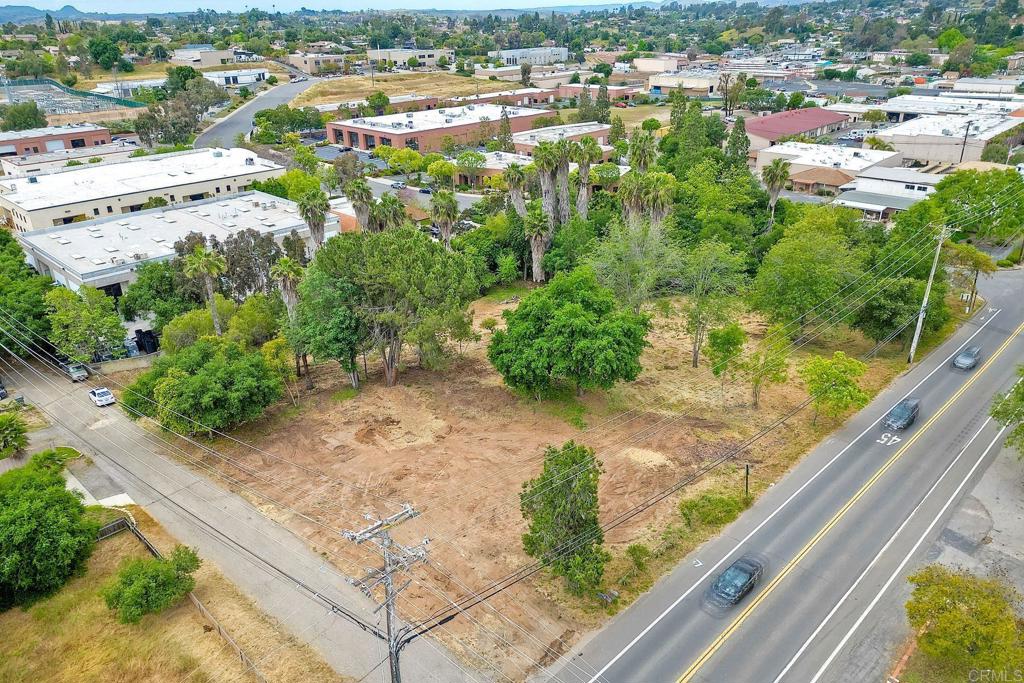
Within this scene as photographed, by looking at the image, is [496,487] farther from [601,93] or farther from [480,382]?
[601,93]

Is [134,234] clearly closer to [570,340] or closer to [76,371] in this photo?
[76,371]

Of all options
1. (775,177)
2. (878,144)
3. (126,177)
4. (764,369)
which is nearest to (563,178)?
(775,177)

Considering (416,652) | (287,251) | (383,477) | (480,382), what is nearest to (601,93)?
(287,251)

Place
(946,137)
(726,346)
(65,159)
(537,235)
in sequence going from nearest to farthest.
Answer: (726,346) → (537,235) → (946,137) → (65,159)

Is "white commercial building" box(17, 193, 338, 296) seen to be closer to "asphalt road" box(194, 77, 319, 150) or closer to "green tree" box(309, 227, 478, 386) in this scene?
"green tree" box(309, 227, 478, 386)

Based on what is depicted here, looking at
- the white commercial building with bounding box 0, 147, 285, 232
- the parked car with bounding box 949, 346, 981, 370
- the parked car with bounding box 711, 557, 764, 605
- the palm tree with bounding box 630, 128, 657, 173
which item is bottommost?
the parked car with bounding box 711, 557, 764, 605

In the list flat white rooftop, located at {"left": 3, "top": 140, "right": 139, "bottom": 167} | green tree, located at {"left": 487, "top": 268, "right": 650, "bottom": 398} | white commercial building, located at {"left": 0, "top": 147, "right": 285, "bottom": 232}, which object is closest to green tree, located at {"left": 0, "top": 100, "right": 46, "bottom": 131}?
flat white rooftop, located at {"left": 3, "top": 140, "right": 139, "bottom": 167}
